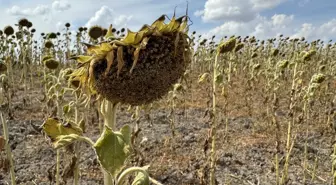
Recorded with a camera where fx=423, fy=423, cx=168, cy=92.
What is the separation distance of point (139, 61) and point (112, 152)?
285 millimetres

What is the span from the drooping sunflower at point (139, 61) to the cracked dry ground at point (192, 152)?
190 cm

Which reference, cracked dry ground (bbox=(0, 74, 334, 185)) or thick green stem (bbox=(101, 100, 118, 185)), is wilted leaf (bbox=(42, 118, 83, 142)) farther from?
cracked dry ground (bbox=(0, 74, 334, 185))

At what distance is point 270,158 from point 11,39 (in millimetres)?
7237

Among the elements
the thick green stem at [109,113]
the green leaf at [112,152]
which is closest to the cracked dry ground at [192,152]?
the thick green stem at [109,113]

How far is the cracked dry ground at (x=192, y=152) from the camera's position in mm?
4125

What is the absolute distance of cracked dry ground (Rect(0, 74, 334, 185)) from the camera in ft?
13.5

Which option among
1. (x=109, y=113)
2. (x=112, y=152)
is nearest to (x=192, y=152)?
(x=109, y=113)

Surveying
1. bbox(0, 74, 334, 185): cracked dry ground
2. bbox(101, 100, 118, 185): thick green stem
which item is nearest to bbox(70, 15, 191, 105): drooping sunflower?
bbox(101, 100, 118, 185): thick green stem

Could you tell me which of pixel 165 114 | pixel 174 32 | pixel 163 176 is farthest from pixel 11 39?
pixel 174 32

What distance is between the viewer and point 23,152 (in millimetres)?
4898

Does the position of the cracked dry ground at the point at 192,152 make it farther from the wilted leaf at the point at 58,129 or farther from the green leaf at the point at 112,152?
the green leaf at the point at 112,152

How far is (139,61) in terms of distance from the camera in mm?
1078

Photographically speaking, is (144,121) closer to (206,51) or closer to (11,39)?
(11,39)

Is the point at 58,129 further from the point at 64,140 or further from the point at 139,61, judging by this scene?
the point at 139,61
